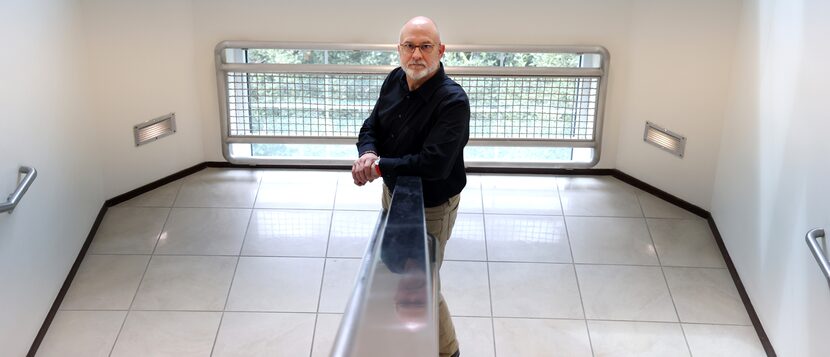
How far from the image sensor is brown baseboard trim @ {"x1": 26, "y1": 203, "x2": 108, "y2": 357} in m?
3.41

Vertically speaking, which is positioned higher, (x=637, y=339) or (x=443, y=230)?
(x=443, y=230)

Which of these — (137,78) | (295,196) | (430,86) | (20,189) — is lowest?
(295,196)

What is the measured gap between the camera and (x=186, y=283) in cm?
380

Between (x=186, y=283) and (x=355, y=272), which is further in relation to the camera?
(x=355, y=272)

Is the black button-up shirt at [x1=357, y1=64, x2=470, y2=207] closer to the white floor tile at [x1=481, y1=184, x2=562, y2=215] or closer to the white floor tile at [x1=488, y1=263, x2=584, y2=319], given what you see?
the white floor tile at [x1=488, y1=263, x2=584, y2=319]

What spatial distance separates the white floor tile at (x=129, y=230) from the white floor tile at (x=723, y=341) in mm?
2528

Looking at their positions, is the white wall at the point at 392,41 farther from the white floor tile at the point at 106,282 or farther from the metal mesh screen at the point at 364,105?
the white floor tile at the point at 106,282

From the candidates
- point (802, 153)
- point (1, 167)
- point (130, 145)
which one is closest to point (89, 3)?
point (130, 145)

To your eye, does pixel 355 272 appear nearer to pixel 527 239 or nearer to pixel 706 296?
pixel 527 239

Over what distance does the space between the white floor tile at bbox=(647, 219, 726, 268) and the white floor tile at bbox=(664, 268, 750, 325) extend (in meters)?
0.07

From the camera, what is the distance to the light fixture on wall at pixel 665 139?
4.40 meters

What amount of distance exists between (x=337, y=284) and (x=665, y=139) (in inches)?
77.4

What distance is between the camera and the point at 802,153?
3168 millimetres

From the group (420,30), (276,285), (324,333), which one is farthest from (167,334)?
(420,30)
